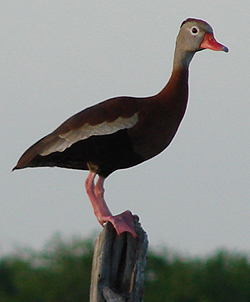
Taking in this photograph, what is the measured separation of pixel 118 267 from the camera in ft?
13.5

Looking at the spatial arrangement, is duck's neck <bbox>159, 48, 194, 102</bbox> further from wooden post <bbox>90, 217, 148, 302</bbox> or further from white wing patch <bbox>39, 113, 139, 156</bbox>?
wooden post <bbox>90, 217, 148, 302</bbox>

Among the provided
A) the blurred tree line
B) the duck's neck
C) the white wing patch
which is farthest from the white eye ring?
the blurred tree line

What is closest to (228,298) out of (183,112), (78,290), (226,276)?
(226,276)

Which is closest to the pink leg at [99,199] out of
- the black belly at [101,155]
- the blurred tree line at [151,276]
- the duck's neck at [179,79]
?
the black belly at [101,155]

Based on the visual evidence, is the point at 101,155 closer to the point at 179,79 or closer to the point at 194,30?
the point at 179,79

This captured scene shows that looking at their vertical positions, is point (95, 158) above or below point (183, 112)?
below

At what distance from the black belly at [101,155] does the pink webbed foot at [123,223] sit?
0.41 metres

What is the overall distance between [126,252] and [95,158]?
74cm

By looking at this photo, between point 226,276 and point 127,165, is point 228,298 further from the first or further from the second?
point 127,165

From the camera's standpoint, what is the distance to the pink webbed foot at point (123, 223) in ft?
13.4

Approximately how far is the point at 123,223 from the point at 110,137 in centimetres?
64

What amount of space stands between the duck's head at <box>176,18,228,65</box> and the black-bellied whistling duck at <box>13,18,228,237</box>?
0.84ft

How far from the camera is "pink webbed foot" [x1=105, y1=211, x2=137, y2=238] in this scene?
4.10 m

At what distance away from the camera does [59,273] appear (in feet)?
45.6
